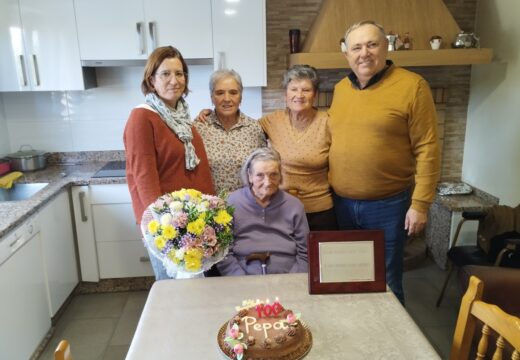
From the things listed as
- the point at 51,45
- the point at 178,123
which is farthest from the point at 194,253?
the point at 51,45

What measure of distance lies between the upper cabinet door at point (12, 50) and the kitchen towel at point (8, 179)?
1.82 ft

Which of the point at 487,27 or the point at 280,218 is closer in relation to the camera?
the point at 280,218

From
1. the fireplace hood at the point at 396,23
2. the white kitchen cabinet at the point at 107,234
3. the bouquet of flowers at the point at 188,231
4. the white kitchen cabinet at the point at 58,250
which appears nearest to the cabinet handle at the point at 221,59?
the fireplace hood at the point at 396,23

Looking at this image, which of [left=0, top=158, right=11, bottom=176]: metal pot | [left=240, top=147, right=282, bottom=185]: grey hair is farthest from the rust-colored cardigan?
[left=0, top=158, right=11, bottom=176]: metal pot

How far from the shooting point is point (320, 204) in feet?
6.85

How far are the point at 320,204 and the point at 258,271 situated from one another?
475mm

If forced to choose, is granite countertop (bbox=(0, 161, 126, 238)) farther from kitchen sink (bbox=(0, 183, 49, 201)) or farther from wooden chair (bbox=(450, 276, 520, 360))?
wooden chair (bbox=(450, 276, 520, 360))

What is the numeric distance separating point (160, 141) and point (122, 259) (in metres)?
1.47

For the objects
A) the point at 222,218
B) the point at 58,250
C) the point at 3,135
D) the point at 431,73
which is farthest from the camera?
the point at 431,73

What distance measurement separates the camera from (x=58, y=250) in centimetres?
266

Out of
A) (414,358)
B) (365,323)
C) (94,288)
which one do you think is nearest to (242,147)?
(365,323)

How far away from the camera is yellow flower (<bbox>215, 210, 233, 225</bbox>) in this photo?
152 centimetres

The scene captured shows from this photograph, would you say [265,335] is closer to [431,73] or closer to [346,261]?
[346,261]

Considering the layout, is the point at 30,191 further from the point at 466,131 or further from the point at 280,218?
the point at 466,131
